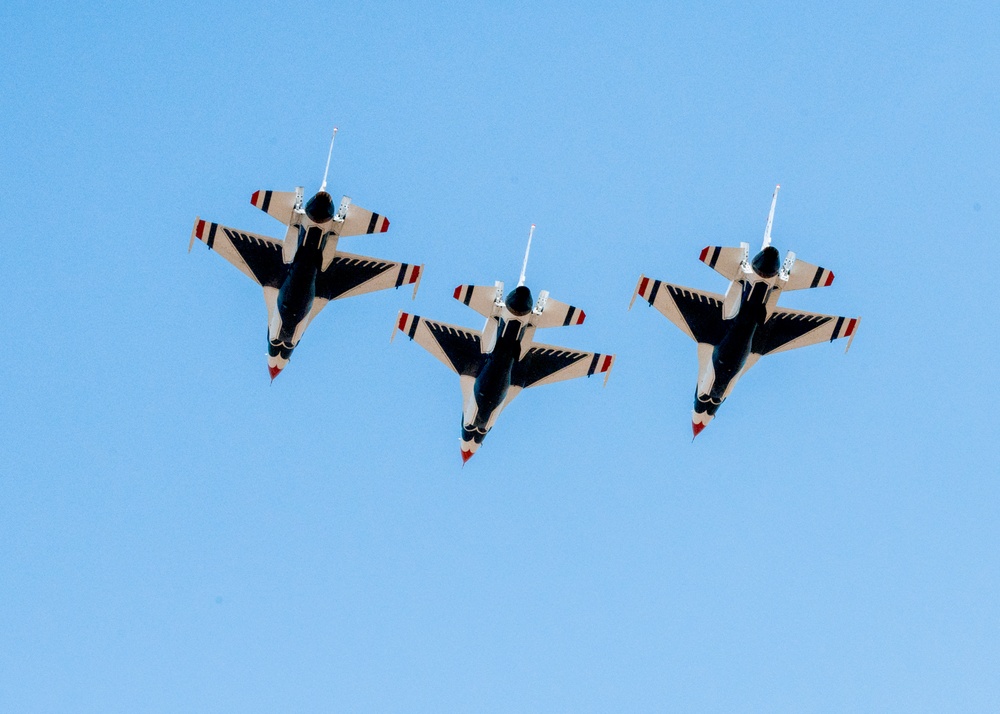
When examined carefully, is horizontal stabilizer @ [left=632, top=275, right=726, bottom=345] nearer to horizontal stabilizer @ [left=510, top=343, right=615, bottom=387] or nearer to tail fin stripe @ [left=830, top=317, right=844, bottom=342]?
horizontal stabilizer @ [left=510, top=343, right=615, bottom=387]

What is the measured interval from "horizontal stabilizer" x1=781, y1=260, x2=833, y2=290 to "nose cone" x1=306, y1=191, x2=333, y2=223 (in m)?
14.8

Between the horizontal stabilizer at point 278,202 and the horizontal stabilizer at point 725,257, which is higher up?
the horizontal stabilizer at point 725,257

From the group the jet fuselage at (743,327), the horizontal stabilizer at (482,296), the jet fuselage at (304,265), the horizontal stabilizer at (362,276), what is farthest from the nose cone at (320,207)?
the jet fuselage at (743,327)

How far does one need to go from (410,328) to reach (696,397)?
404 inches

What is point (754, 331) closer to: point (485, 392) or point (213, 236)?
point (485, 392)

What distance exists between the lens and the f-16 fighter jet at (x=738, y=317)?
154 ft

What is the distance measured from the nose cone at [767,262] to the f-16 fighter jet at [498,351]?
5.91 meters

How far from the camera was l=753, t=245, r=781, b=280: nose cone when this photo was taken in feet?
146

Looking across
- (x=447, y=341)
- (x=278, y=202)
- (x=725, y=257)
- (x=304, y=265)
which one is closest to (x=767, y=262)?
(x=725, y=257)

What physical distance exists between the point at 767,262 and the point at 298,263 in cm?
1485

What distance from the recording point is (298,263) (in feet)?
153

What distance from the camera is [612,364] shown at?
167 ft

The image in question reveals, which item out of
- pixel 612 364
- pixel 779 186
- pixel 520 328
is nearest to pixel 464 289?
pixel 520 328

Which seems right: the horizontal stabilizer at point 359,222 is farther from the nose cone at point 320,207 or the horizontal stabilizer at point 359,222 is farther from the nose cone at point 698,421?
the nose cone at point 698,421
